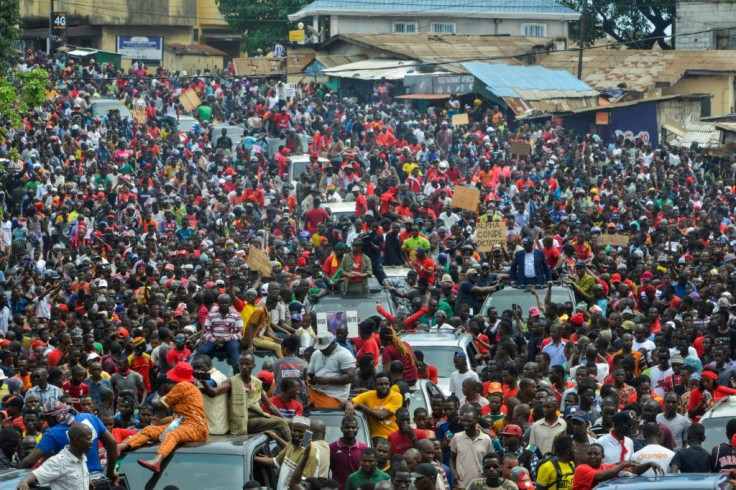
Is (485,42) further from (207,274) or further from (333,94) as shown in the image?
(207,274)

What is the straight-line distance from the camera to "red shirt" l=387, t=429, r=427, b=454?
42.4 ft

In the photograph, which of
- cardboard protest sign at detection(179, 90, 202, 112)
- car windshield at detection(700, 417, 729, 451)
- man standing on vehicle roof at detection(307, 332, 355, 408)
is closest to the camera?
car windshield at detection(700, 417, 729, 451)

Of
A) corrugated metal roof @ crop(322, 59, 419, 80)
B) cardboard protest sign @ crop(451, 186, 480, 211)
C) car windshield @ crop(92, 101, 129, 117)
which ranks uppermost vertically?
corrugated metal roof @ crop(322, 59, 419, 80)

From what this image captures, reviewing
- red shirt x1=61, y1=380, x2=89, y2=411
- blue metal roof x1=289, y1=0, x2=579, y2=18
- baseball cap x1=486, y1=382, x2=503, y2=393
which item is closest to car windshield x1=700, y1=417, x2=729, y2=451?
baseball cap x1=486, y1=382, x2=503, y2=393

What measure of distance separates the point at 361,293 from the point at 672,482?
29.6ft

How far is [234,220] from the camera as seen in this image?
93.7 feet

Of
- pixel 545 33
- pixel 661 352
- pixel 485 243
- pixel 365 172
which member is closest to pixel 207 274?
pixel 485 243

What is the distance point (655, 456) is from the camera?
488 inches

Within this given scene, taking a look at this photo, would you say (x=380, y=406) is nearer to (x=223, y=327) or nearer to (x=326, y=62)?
(x=223, y=327)

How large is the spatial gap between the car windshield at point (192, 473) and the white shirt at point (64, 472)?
0.90 metres

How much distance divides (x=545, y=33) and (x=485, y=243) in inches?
1558

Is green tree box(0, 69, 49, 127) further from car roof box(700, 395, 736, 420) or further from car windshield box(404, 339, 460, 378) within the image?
car roof box(700, 395, 736, 420)

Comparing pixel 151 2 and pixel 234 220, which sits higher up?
pixel 151 2

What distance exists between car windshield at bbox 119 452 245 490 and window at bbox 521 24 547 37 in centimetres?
5059
